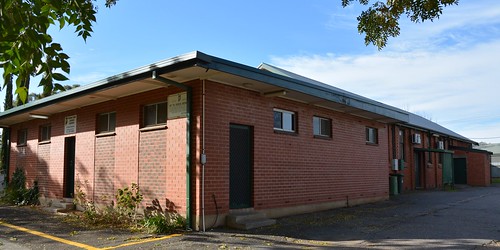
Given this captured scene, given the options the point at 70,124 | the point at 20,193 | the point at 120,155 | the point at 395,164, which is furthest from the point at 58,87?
the point at 395,164

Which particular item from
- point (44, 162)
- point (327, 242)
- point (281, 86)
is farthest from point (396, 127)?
point (44, 162)

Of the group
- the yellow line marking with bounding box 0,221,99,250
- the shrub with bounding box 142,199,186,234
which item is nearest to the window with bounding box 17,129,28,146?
the yellow line marking with bounding box 0,221,99,250

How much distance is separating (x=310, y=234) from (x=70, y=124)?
9.51m

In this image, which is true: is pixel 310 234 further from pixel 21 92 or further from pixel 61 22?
pixel 21 92

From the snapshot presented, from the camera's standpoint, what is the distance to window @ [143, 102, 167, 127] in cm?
1101

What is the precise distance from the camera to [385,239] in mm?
8695

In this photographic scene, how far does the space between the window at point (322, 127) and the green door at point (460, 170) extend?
855 inches

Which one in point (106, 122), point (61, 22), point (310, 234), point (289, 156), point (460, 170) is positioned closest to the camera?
point (61, 22)

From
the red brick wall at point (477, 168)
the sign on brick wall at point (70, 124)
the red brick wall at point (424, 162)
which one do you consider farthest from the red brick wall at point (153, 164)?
the red brick wall at point (477, 168)

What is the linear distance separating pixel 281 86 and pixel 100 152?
20.2 ft

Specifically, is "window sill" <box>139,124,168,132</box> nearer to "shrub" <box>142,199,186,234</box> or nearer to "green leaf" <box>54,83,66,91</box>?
"shrub" <box>142,199,186,234</box>

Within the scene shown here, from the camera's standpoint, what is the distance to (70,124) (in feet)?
47.8

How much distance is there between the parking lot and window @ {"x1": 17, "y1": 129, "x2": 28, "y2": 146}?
6692 millimetres

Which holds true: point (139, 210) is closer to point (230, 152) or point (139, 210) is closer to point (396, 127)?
point (230, 152)
